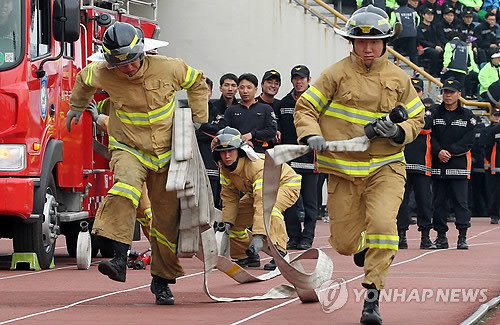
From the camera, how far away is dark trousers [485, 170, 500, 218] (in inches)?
906

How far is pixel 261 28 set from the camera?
84.2ft

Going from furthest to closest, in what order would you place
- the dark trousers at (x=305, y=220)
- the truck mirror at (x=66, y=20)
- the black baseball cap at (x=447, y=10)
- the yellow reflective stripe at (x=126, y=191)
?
the black baseball cap at (x=447, y=10) < the dark trousers at (x=305, y=220) < the truck mirror at (x=66, y=20) < the yellow reflective stripe at (x=126, y=191)

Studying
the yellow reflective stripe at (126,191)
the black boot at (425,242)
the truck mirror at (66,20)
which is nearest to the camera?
the yellow reflective stripe at (126,191)

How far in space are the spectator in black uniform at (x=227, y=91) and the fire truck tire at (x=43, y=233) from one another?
3982mm

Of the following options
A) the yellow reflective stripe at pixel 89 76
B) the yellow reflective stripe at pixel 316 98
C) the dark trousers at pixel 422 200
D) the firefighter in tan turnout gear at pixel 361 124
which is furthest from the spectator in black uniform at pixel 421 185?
the yellow reflective stripe at pixel 316 98

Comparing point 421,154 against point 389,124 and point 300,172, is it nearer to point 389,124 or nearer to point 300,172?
point 300,172

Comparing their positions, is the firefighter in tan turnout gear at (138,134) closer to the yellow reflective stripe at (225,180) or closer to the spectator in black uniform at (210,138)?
the yellow reflective stripe at (225,180)

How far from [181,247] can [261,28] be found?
16021mm

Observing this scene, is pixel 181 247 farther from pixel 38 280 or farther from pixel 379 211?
pixel 38 280

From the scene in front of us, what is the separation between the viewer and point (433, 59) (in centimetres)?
2728

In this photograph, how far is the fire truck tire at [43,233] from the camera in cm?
1293

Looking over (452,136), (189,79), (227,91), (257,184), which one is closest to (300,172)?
(227,91)

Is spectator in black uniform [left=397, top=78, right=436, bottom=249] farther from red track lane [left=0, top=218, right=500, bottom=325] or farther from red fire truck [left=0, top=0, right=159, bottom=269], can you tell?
red fire truck [left=0, top=0, right=159, bottom=269]

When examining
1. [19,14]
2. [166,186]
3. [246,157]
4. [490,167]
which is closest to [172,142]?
[166,186]
